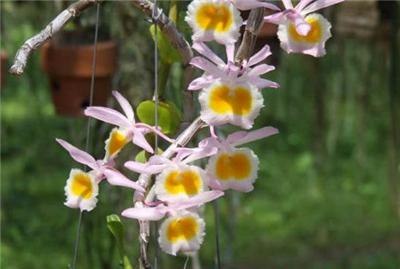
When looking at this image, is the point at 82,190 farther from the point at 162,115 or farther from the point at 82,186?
the point at 162,115

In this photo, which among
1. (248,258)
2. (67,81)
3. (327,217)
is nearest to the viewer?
(67,81)

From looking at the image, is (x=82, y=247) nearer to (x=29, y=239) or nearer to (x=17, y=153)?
(x=29, y=239)

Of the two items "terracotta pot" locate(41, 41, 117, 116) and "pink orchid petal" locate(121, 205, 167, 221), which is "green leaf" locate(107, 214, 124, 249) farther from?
"terracotta pot" locate(41, 41, 117, 116)

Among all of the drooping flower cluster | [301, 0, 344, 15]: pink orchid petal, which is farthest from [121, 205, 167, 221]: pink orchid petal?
[301, 0, 344, 15]: pink orchid petal

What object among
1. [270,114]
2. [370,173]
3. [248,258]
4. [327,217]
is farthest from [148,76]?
[270,114]

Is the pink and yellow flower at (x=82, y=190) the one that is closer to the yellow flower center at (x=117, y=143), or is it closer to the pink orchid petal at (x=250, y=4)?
the yellow flower center at (x=117, y=143)

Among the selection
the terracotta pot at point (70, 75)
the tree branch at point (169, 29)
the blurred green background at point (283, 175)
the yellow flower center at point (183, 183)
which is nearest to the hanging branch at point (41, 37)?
the tree branch at point (169, 29)

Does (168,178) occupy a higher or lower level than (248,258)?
higher

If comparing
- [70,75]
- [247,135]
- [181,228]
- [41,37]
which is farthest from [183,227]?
[70,75]
